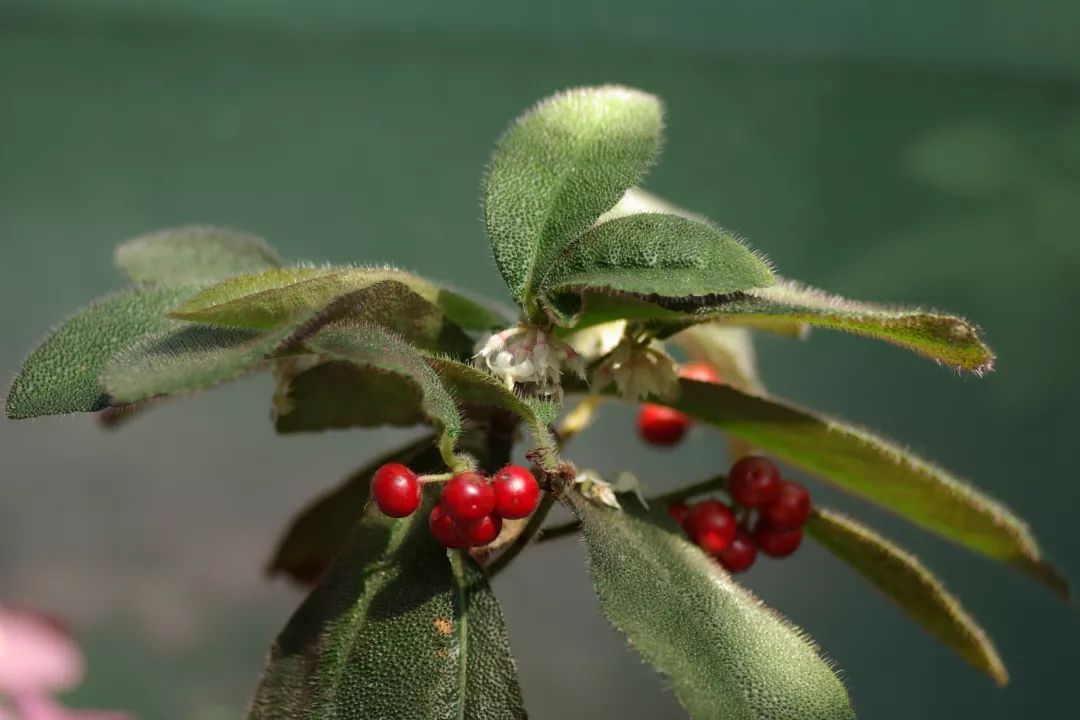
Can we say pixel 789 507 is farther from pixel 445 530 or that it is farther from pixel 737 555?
pixel 445 530

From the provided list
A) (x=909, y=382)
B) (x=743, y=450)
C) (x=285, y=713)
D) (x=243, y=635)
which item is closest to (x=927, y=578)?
(x=743, y=450)

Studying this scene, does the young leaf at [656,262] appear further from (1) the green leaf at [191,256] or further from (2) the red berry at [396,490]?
(1) the green leaf at [191,256]

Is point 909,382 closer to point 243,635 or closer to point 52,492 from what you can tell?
point 243,635

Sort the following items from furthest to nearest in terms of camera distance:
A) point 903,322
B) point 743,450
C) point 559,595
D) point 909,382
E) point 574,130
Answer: point 559,595
point 909,382
point 743,450
point 574,130
point 903,322

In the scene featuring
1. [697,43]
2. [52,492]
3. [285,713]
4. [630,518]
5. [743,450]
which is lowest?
[285,713]

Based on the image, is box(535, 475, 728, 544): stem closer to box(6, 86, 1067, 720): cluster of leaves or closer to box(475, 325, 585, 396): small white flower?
box(6, 86, 1067, 720): cluster of leaves

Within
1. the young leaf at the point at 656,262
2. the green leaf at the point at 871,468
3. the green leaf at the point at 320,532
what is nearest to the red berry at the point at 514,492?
the young leaf at the point at 656,262

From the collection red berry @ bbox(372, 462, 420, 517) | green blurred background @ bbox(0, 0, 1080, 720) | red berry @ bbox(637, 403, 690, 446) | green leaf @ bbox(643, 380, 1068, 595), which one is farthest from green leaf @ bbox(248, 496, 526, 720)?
green blurred background @ bbox(0, 0, 1080, 720)
